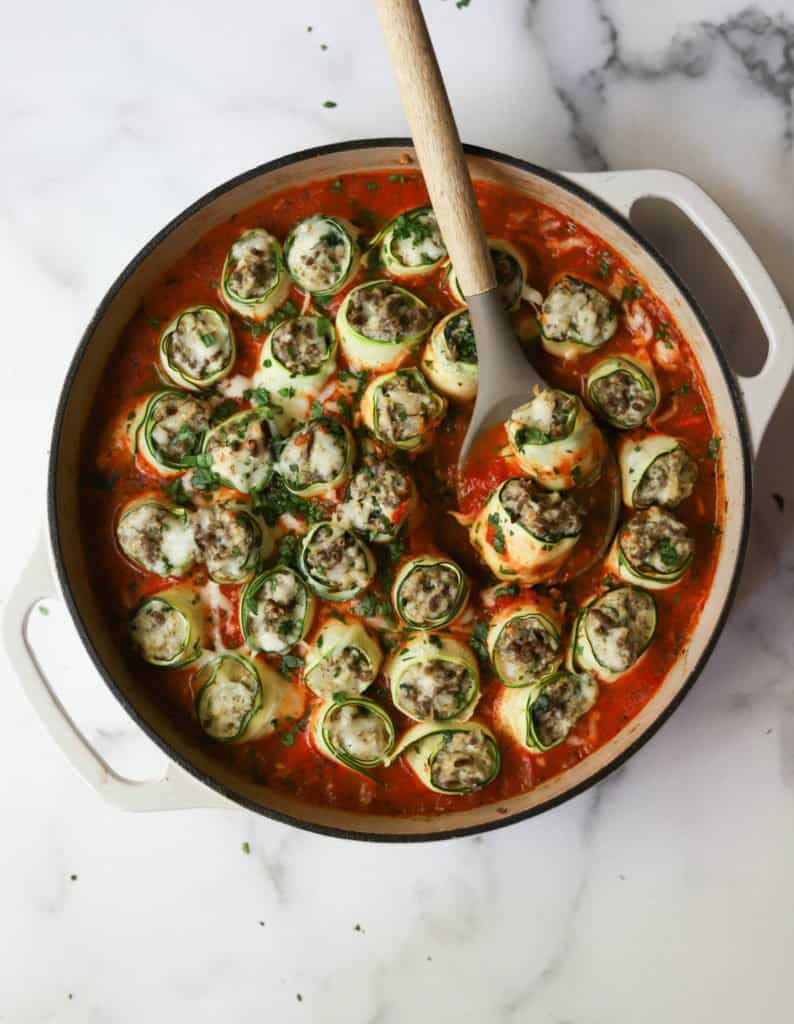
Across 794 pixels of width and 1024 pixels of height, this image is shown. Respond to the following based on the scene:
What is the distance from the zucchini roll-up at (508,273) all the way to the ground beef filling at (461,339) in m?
0.08

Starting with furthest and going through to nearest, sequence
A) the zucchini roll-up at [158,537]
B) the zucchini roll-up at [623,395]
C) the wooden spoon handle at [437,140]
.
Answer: the zucchini roll-up at [158,537], the zucchini roll-up at [623,395], the wooden spoon handle at [437,140]

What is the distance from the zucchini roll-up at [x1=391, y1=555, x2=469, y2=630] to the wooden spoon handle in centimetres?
92

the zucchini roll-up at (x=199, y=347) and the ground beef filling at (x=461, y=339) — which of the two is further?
the zucchini roll-up at (x=199, y=347)

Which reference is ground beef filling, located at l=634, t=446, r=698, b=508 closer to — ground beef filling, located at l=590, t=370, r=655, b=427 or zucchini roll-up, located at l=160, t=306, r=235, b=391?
ground beef filling, located at l=590, t=370, r=655, b=427

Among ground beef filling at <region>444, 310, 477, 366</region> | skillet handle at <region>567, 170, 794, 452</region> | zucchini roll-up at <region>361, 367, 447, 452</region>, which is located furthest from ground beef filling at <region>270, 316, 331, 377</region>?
skillet handle at <region>567, 170, 794, 452</region>

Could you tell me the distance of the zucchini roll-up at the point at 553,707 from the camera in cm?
346

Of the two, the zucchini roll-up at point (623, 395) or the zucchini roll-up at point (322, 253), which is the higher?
the zucchini roll-up at point (322, 253)

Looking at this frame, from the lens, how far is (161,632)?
352 cm

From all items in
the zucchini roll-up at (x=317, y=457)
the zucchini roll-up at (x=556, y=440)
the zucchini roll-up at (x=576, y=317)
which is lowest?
the zucchini roll-up at (x=317, y=457)

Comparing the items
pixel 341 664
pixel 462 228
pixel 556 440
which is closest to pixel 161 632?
pixel 341 664

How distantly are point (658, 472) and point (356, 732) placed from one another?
1340 millimetres

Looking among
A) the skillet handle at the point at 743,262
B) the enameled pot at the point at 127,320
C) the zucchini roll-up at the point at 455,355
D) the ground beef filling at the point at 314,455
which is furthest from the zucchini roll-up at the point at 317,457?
the skillet handle at the point at 743,262

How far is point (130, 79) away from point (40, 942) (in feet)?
10.8

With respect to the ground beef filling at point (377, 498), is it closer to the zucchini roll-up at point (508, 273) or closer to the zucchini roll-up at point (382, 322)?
the zucchini roll-up at point (382, 322)
